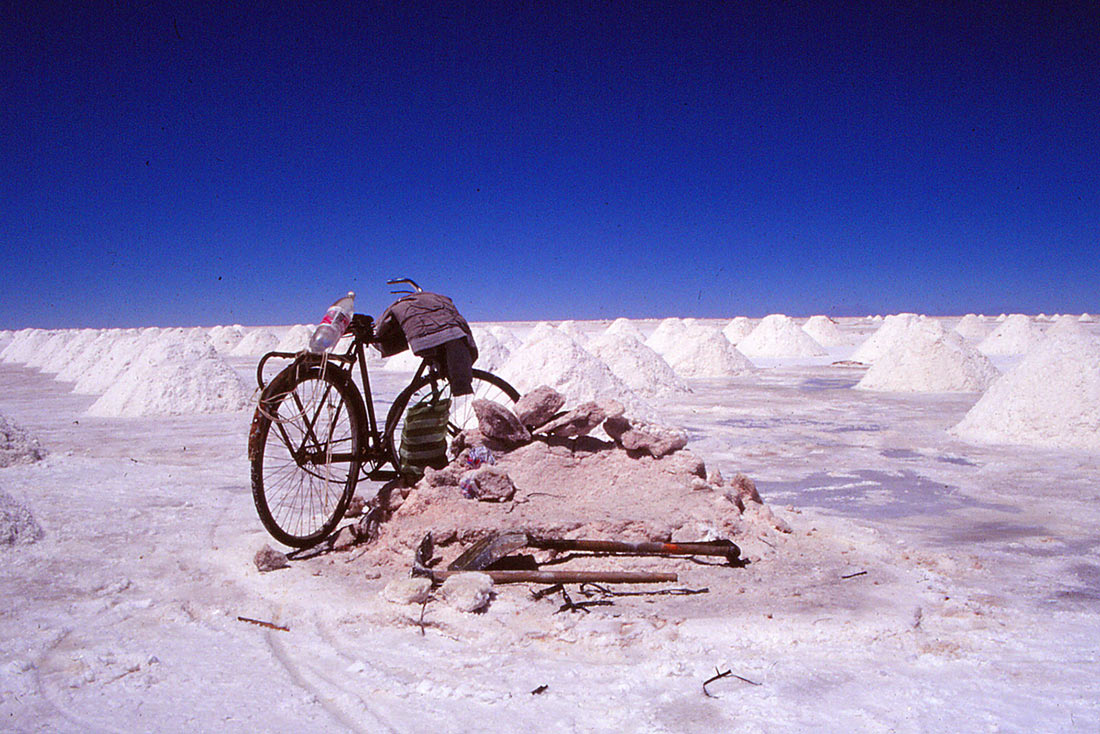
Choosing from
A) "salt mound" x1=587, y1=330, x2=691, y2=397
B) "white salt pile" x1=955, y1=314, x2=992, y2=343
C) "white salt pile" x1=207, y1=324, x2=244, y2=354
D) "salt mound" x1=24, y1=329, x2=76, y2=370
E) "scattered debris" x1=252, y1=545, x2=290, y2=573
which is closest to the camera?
"scattered debris" x1=252, y1=545, x2=290, y2=573

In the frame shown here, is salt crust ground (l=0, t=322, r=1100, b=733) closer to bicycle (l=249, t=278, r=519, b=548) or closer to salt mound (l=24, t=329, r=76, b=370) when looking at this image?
bicycle (l=249, t=278, r=519, b=548)

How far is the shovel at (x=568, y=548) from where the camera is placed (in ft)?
8.27

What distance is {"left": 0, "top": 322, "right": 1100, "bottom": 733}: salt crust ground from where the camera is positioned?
1618 millimetres

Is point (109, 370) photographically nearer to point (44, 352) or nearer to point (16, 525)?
point (16, 525)

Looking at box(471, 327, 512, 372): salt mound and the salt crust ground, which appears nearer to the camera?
the salt crust ground

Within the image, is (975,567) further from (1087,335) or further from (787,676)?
(1087,335)

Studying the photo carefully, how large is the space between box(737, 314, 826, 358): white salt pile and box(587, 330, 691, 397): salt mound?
14674 mm

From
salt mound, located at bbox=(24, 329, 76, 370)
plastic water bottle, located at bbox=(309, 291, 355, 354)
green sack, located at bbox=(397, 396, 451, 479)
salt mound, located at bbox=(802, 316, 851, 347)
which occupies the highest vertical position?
salt mound, located at bbox=(802, 316, 851, 347)

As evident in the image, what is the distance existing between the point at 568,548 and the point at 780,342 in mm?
24135

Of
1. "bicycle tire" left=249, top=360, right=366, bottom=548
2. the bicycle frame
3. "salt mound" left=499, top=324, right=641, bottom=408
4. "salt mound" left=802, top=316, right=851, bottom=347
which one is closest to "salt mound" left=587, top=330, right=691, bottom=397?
"salt mound" left=499, top=324, right=641, bottom=408

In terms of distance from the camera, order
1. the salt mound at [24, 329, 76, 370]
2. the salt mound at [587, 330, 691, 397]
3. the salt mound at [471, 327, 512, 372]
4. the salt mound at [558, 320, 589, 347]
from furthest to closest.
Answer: the salt mound at [24, 329, 76, 370] → the salt mound at [558, 320, 589, 347] → the salt mound at [471, 327, 512, 372] → the salt mound at [587, 330, 691, 397]

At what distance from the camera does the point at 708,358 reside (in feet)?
51.1

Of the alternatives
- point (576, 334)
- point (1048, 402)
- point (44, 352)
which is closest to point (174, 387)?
point (1048, 402)

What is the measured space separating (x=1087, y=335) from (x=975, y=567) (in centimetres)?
568
